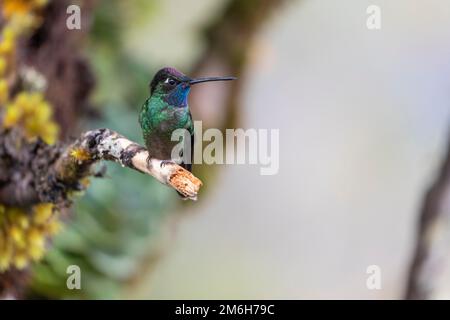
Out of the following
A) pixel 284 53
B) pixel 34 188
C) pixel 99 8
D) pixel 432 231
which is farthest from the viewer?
pixel 284 53

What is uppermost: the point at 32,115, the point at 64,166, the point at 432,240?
the point at 32,115

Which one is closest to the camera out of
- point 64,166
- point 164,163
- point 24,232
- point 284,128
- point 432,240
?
point 164,163

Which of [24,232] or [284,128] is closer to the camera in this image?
[24,232]

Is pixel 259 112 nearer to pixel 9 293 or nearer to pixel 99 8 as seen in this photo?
pixel 99 8

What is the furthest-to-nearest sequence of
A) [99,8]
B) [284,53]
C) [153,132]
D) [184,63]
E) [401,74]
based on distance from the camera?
1. [284,53]
2. [401,74]
3. [184,63]
4. [99,8]
5. [153,132]

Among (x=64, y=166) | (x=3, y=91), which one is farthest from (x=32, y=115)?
(x=64, y=166)

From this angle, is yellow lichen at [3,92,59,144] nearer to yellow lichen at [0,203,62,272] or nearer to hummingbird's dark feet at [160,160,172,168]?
yellow lichen at [0,203,62,272]

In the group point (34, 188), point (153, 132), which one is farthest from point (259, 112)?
point (153, 132)

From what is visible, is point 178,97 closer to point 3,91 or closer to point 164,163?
point 164,163

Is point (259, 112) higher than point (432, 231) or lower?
higher
